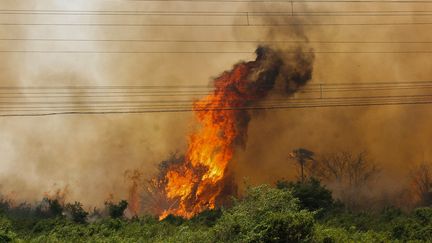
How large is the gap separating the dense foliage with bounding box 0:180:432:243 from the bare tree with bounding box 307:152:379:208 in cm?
1444

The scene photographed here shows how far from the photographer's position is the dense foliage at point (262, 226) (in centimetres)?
2178

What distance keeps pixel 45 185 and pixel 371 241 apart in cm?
4417

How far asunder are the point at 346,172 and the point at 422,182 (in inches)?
398

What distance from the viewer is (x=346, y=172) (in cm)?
6238


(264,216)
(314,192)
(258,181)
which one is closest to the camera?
(264,216)

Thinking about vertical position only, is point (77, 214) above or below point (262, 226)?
below

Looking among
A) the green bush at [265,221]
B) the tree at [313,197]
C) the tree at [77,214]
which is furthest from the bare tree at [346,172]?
the green bush at [265,221]

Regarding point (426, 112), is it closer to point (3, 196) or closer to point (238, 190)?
point (238, 190)

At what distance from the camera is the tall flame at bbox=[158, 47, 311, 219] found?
189ft

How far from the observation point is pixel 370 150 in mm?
63688

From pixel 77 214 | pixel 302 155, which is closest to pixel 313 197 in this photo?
pixel 302 155

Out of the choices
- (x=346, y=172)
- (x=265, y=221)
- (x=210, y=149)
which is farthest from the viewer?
(x=346, y=172)

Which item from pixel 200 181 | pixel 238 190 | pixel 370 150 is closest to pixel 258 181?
pixel 238 190

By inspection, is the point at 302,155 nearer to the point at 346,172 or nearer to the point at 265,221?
the point at 346,172
